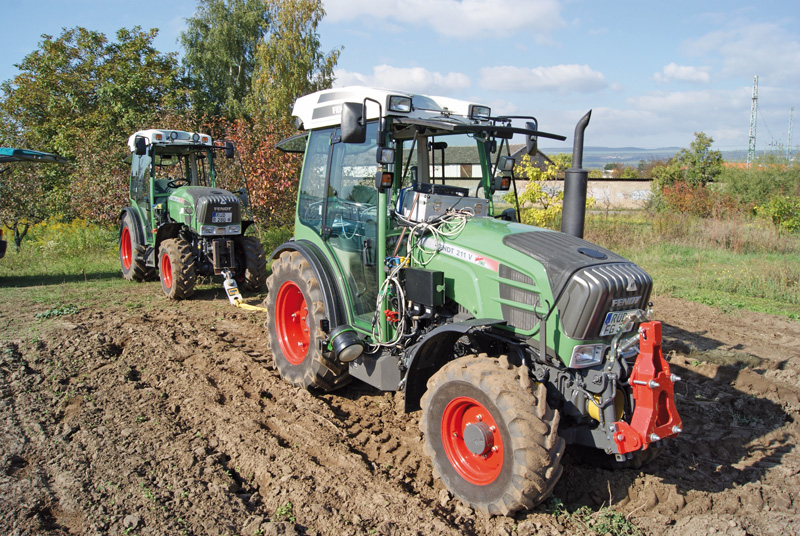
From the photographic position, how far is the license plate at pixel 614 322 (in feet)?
11.2

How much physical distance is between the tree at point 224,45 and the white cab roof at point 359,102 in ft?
68.7

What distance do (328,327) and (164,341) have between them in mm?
2589

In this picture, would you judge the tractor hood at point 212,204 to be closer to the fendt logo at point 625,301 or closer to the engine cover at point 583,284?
the engine cover at point 583,284

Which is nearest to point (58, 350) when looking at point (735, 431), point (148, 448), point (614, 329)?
point (148, 448)

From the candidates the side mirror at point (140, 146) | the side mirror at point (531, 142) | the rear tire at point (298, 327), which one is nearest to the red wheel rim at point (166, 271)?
the side mirror at point (140, 146)

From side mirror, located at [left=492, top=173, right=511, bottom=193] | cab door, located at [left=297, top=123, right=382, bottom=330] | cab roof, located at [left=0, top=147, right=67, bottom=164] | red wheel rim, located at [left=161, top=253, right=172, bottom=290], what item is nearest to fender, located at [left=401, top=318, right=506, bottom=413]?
cab door, located at [left=297, top=123, right=382, bottom=330]

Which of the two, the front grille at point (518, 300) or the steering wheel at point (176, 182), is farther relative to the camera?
the steering wheel at point (176, 182)

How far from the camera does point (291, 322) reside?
18.5 feet

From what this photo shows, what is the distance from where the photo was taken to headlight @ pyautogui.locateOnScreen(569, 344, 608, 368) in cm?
338

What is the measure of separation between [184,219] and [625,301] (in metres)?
7.40

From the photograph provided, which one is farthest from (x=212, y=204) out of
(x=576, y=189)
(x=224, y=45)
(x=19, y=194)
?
(x=224, y=45)

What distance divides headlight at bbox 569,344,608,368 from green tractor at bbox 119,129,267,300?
6288mm

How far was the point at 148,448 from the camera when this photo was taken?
3969 mm

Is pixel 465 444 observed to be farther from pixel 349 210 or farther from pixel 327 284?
pixel 349 210
